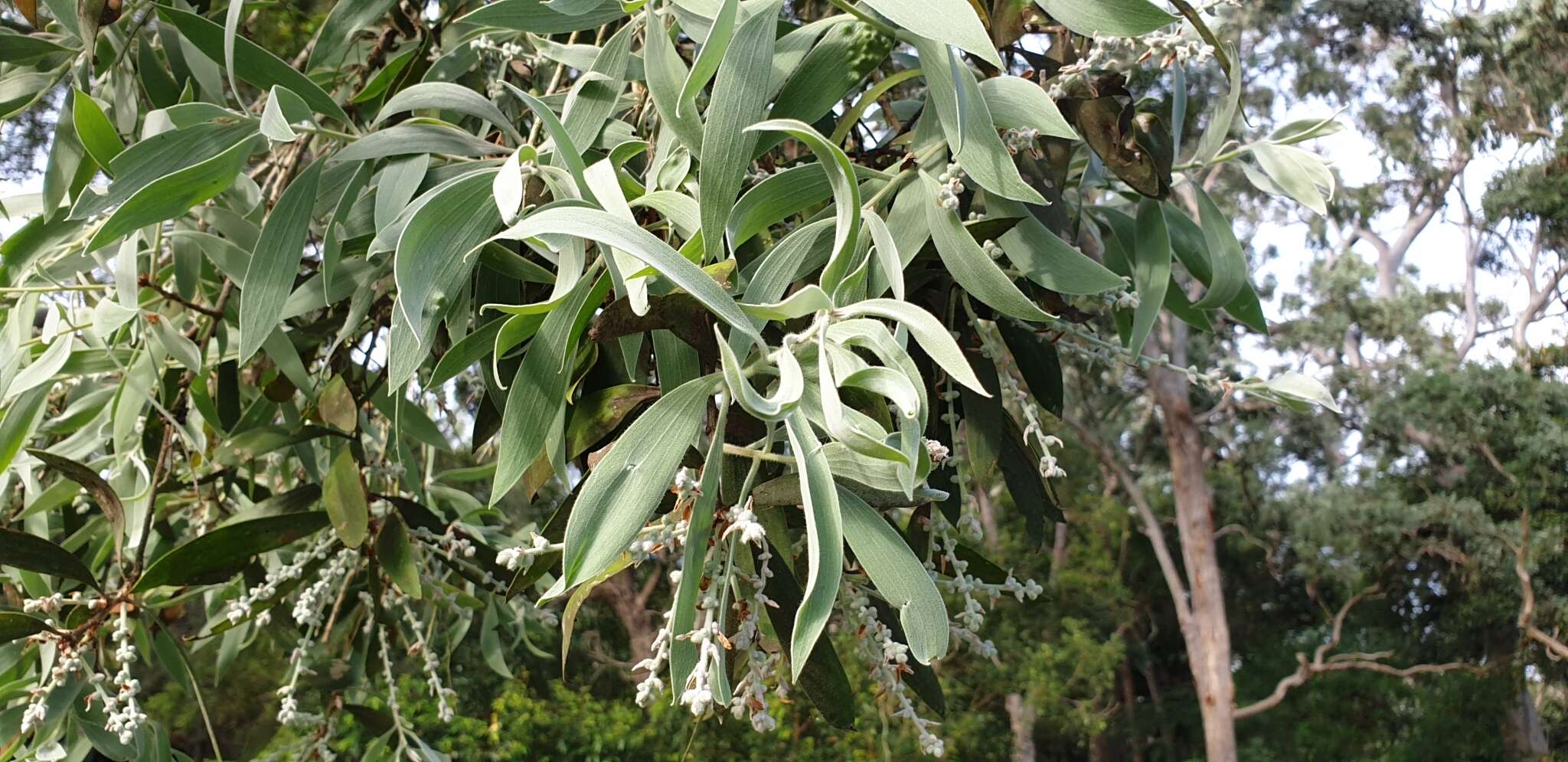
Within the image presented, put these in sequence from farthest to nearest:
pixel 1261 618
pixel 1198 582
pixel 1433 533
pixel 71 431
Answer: pixel 1261 618 → pixel 1433 533 → pixel 1198 582 → pixel 71 431

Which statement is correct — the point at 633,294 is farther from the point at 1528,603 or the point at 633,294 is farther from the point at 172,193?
the point at 1528,603

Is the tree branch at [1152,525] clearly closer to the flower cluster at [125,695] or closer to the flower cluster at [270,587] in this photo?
the flower cluster at [270,587]

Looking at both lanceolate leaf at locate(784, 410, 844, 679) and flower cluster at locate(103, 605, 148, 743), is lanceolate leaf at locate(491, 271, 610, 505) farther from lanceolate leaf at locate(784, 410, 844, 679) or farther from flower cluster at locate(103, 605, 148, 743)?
flower cluster at locate(103, 605, 148, 743)

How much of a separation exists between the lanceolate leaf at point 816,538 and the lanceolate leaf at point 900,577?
3cm

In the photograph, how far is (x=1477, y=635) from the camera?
27.9ft

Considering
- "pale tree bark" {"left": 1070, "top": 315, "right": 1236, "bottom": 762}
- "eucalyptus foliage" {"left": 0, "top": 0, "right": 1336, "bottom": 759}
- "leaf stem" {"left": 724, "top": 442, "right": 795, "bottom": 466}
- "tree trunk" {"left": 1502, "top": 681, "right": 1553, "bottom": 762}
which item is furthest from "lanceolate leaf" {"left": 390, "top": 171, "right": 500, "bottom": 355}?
"tree trunk" {"left": 1502, "top": 681, "right": 1553, "bottom": 762}

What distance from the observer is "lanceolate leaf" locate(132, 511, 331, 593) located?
24.8 inches

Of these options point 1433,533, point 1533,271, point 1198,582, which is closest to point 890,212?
point 1198,582

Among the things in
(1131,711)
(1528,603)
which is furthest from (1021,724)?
(1131,711)

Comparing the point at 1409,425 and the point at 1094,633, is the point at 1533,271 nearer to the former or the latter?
the point at 1409,425

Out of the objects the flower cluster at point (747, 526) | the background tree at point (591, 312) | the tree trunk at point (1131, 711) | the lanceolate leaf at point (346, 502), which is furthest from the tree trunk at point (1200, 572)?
the flower cluster at point (747, 526)

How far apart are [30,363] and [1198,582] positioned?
6605mm

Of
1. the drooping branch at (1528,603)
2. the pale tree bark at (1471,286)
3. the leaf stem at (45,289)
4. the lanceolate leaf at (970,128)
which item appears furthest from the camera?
the pale tree bark at (1471,286)

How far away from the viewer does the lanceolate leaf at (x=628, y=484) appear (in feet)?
1.14
